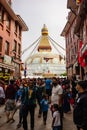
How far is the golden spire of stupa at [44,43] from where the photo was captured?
75.2 meters

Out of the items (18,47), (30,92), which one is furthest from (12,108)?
(18,47)

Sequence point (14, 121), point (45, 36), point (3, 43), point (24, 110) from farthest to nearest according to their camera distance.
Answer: point (45, 36), point (3, 43), point (14, 121), point (24, 110)

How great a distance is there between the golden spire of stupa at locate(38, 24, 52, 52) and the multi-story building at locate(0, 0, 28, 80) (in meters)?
42.4

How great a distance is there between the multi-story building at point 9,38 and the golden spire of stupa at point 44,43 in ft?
139

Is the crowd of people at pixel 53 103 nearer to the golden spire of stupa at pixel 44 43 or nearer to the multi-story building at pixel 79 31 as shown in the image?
the multi-story building at pixel 79 31

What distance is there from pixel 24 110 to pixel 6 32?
17.6 meters

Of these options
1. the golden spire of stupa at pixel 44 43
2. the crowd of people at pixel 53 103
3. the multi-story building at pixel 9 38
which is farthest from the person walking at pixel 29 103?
the golden spire of stupa at pixel 44 43

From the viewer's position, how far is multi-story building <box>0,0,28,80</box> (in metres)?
23.6

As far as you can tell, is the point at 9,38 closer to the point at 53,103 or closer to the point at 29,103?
the point at 53,103

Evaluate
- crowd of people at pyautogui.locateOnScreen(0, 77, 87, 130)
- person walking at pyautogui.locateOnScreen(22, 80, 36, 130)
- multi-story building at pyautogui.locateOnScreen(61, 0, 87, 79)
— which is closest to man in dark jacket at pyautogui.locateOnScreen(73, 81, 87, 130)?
crowd of people at pyautogui.locateOnScreen(0, 77, 87, 130)

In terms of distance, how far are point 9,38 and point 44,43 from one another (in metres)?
50.2

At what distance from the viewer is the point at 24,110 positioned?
28.2 ft

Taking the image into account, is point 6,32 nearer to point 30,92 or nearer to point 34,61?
point 30,92

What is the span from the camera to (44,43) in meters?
76.5
